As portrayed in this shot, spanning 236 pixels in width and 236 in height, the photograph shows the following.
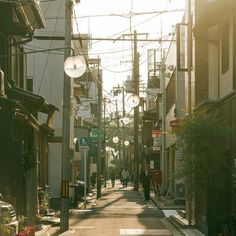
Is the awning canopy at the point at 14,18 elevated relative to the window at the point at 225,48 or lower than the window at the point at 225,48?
elevated

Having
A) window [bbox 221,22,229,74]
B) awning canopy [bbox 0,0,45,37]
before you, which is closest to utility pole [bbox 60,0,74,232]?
awning canopy [bbox 0,0,45,37]

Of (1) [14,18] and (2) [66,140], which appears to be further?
(2) [66,140]

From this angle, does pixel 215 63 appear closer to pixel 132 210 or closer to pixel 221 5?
pixel 221 5

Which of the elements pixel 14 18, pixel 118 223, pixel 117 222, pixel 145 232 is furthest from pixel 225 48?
pixel 117 222

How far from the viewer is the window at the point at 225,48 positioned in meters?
18.5

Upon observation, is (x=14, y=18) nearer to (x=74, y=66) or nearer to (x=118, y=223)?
(x=74, y=66)

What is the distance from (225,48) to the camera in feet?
62.0

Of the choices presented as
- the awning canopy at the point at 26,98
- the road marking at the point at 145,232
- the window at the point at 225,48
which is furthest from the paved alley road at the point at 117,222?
the window at the point at 225,48

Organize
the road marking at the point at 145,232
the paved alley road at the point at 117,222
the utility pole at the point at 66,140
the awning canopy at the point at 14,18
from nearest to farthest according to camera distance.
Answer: the awning canopy at the point at 14,18
the road marking at the point at 145,232
the paved alley road at the point at 117,222
the utility pole at the point at 66,140

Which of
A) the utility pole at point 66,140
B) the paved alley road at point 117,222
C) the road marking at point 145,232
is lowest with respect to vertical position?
the paved alley road at point 117,222

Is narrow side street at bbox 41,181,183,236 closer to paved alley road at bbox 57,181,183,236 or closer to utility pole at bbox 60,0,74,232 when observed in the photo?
paved alley road at bbox 57,181,183,236

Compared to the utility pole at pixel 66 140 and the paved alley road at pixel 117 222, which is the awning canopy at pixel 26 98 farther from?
the paved alley road at pixel 117 222


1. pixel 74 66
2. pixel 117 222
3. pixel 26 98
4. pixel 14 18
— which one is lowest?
pixel 117 222

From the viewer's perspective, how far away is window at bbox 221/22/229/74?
18.5 meters
